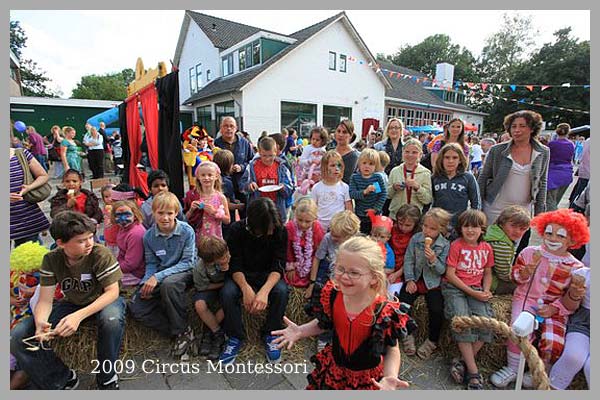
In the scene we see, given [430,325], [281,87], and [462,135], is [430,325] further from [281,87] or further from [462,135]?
[281,87]

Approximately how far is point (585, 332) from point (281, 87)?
1666 cm

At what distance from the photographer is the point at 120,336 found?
229 cm

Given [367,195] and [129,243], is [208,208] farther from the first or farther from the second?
[367,195]

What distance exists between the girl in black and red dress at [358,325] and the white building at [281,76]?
610 inches

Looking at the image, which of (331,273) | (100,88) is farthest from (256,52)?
(100,88)

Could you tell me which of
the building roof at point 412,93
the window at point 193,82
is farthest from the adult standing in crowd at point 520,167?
the window at point 193,82

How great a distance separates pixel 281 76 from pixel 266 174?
47.6 ft

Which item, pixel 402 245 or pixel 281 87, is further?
pixel 281 87

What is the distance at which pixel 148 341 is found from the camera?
2.70m

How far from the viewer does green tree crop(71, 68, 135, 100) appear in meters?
50.6

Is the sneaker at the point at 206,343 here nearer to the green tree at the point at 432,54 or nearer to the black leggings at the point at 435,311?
the black leggings at the point at 435,311

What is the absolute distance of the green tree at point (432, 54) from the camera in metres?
44.3

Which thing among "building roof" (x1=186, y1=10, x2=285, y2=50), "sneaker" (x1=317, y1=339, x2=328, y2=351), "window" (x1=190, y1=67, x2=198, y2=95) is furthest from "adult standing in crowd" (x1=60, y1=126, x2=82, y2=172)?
"window" (x1=190, y1=67, x2=198, y2=95)

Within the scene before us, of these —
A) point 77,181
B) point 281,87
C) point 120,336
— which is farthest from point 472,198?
point 281,87
